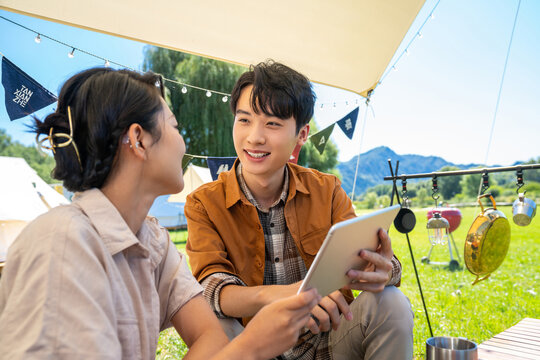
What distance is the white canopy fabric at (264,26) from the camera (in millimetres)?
2398

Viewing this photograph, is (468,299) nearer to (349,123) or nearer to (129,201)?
(349,123)

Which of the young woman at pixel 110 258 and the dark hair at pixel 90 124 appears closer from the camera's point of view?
the young woman at pixel 110 258

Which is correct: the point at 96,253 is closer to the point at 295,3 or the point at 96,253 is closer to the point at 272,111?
the point at 272,111

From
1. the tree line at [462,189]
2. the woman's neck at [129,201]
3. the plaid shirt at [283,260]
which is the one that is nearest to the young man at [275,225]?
the plaid shirt at [283,260]

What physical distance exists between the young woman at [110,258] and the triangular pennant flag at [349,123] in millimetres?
3169

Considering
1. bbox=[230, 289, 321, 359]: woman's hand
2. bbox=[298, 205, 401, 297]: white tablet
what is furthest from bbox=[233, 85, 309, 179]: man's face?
bbox=[230, 289, 321, 359]: woman's hand

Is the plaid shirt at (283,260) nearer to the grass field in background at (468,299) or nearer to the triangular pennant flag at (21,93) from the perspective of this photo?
the grass field in background at (468,299)

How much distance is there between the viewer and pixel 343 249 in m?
0.99

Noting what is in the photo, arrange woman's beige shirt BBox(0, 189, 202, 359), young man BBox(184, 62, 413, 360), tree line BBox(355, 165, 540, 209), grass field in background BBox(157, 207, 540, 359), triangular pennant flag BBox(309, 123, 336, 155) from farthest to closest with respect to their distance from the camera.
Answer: tree line BBox(355, 165, 540, 209), triangular pennant flag BBox(309, 123, 336, 155), grass field in background BBox(157, 207, 540, 359), young man BBox(184, 62, 413, 360), woman's beige shirt BBox(0, 189, 202, 359)

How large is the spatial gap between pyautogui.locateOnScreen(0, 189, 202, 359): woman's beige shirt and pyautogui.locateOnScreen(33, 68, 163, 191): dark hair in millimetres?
60

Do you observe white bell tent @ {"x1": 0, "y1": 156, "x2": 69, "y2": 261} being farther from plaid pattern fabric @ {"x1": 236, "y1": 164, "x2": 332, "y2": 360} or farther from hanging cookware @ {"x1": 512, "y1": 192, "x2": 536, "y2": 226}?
hanging cookware @ {"x1": 512, "y1": 192, "x2": 536, "y2": 226}

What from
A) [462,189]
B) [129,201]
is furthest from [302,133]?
[462,189]

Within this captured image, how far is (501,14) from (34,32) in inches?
1240

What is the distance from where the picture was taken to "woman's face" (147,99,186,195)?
39.8 inches
